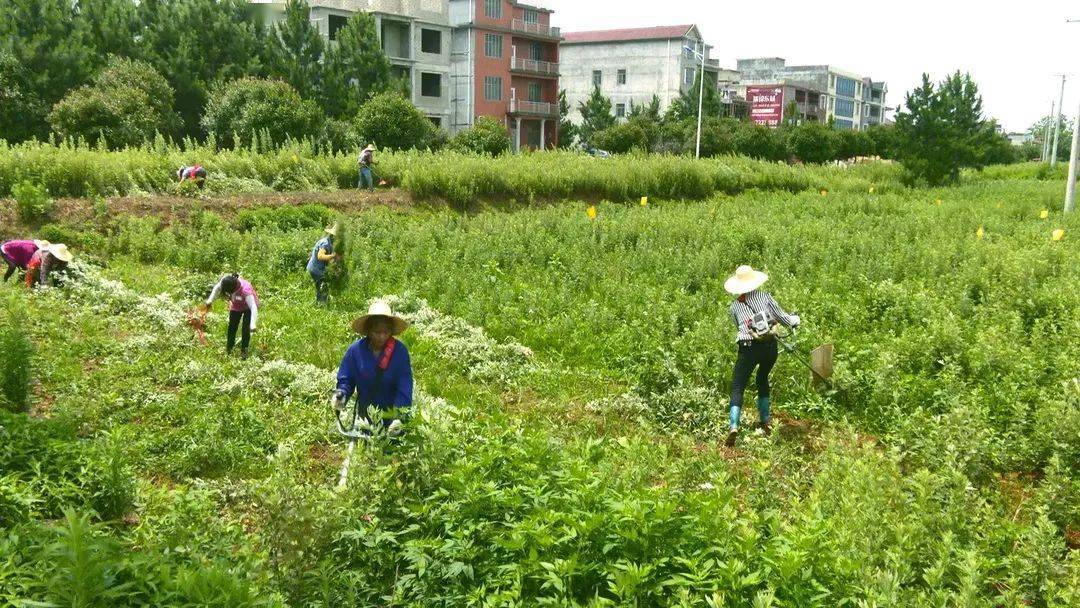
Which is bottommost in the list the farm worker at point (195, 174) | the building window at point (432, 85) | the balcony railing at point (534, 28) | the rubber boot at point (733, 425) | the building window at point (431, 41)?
the rubber boot at point (733, 425)

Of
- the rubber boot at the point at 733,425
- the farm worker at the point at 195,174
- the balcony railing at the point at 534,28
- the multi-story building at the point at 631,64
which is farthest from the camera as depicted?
the multi-story building at the point at 631,64

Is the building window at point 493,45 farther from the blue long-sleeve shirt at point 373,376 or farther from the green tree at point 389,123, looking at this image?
the blue long-sleeve shirt at point 373,376

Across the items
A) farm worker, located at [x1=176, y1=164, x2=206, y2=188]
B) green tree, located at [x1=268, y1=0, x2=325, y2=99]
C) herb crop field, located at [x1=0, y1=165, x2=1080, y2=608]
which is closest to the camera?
herb crop field, located at [x1=0, y1=165, x2=1080, y2=608]

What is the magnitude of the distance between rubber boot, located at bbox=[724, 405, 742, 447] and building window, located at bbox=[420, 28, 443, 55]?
42.7 meters

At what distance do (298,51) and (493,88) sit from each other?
46.2 feet

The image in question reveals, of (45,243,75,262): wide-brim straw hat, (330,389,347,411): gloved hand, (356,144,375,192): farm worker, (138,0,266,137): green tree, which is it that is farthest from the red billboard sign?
(330,389,347,411): gloved hand

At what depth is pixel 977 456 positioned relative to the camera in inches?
261

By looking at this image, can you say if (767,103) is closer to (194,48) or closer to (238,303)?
(194,48)

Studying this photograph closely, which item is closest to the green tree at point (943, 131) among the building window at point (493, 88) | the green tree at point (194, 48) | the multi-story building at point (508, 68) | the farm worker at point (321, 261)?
the multi-story building at point (508, 68)

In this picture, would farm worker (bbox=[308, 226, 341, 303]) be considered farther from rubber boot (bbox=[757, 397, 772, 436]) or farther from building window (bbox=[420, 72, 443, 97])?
building window (bbox=[420, 72, 443, 97])

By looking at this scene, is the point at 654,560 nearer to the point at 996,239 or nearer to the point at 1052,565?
the point at 1052,565

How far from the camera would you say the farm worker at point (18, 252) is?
1188cm

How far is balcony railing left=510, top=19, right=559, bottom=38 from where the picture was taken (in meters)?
50.8

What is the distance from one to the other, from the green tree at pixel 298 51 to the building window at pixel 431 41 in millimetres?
9201
